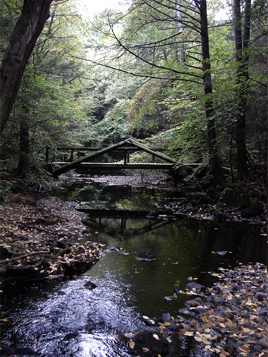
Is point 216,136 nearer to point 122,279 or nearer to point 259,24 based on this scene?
point 259,24

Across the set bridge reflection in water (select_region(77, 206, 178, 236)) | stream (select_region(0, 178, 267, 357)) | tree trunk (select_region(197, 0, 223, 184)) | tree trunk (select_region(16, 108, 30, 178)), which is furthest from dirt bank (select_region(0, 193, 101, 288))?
tree trunk (select_region(197, 0, 223, 184))

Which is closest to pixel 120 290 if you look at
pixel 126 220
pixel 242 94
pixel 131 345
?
pixel 131 345

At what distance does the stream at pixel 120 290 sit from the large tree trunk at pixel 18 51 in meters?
2.26

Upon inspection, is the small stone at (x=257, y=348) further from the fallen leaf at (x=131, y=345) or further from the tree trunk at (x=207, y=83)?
the tree trunk at (x=207, y=83)

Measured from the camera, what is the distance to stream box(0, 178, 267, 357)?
263 cm

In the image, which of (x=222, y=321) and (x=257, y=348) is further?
(x=222, y=321)

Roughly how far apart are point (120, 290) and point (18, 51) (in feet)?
11.4

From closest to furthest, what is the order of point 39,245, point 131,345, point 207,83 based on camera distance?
point 131,345 → point 39,245 → point 207,83

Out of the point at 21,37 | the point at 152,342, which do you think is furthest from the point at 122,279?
the point at 21,37

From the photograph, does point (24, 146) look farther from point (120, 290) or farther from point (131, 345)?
point (131, 345)

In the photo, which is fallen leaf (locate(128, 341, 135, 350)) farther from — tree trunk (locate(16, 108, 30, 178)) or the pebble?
tree trunk (locate(16, 108, 30, 178))

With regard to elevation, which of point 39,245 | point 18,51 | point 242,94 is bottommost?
point 39,245

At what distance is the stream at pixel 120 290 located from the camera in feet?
8.63

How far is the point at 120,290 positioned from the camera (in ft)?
12.3
